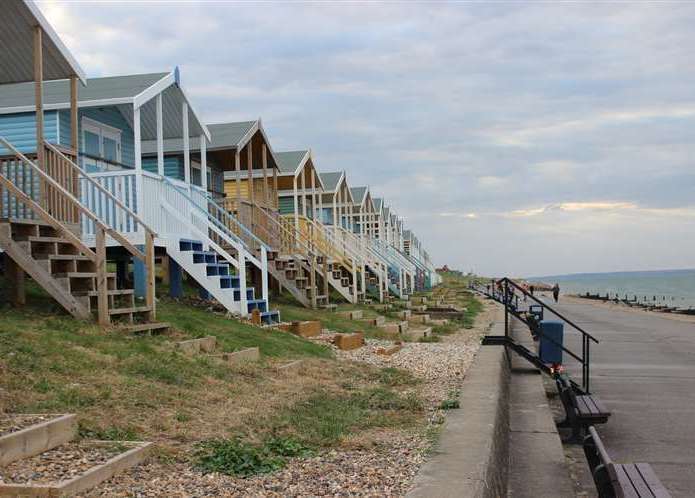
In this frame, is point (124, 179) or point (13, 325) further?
point (124, 179)

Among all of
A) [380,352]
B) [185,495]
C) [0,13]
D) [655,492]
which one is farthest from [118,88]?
[655,492]

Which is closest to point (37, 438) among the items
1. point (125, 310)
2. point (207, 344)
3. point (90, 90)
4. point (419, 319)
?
point (207, 344)

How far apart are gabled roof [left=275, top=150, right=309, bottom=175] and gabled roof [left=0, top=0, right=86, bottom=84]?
15.1 m

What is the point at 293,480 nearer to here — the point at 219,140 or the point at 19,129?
the point at 19,129

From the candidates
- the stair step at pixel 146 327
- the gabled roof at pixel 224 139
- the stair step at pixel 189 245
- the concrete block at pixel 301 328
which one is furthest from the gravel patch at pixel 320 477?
the gabled roof at pixel 224 139

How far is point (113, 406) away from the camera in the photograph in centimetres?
736

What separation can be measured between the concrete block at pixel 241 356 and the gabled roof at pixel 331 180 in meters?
26.5

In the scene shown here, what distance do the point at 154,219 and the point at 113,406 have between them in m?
9.07

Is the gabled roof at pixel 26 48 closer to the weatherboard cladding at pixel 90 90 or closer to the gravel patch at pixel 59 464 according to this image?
the weatherboard cladding at pixel 90 90

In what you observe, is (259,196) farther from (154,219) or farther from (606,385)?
(606,385)

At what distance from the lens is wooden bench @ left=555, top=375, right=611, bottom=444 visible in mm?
9141

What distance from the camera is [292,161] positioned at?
31.0 m

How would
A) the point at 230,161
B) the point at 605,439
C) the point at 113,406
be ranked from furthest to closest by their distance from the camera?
the point at 230,161 < the point at 605,439 < the point at 113,406

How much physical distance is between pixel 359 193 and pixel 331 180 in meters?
10.8
